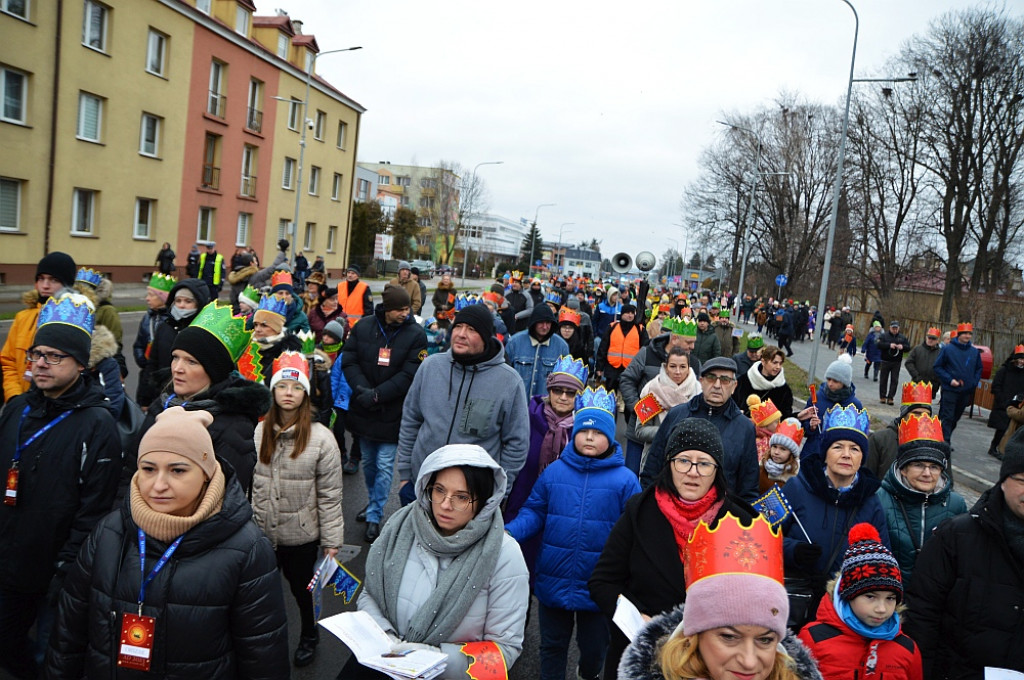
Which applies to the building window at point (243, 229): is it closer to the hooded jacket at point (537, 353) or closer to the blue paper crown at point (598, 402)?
the hooded jacket at point (537, 353)

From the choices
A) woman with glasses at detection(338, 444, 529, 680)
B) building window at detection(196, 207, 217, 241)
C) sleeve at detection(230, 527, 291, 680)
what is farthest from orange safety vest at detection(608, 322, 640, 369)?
building window at detection(196, 207, 217, 241)

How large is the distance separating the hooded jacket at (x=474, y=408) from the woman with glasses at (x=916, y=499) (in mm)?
2222

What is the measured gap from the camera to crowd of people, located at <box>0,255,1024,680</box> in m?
Result: 2.40

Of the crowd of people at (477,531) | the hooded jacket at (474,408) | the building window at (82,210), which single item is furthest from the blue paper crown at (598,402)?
the building window at (82,210)

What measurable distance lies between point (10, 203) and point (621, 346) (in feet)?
68.9

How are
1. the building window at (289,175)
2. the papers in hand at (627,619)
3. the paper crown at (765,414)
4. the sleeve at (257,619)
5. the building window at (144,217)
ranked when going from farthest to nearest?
the building window at (289,175), the building window at (144,217), the paper crown at (765,414), the papers in hand at (627,619), the sleeve at (257,619)

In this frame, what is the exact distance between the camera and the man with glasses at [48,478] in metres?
3.22

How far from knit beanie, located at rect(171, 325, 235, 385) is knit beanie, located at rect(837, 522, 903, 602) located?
10.2 feet

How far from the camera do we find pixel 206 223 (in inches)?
1242

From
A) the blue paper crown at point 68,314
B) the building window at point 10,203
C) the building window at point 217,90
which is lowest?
the blue paper crown at point 68,314

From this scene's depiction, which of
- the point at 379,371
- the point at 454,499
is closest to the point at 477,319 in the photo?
the point at 379,371

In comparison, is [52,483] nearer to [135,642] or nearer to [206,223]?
[135,642]

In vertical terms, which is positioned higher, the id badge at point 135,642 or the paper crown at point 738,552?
the paper crown at point 738,552

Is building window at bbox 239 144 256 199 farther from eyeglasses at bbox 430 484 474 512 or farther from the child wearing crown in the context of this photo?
eyeglasses at bbox 430 484 474 512
